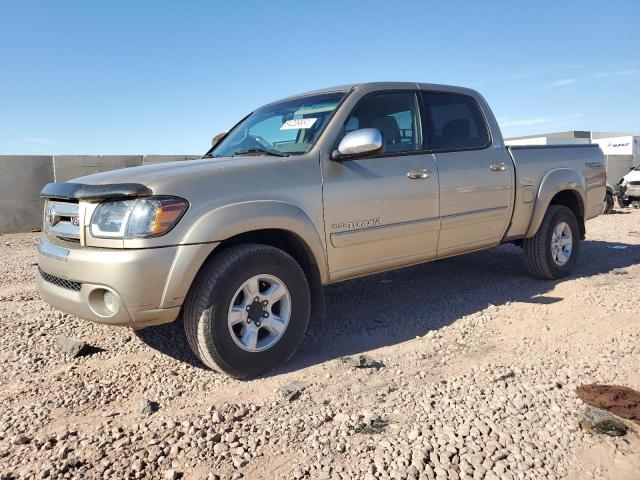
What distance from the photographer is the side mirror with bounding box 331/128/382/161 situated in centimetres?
341

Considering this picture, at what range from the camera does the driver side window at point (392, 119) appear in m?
3.92

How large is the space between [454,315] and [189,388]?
239 centimetres

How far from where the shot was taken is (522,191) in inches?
194

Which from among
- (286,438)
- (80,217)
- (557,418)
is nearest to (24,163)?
(80,217)

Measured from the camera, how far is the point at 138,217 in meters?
2.79

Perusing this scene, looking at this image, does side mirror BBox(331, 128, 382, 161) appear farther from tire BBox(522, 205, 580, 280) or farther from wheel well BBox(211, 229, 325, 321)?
tire BBox(522, 205, 580, 280)

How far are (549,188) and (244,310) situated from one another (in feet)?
12.0

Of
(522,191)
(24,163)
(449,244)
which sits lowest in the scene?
(449,244)

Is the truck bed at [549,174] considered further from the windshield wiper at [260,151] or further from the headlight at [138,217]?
the headlight at [138,217]

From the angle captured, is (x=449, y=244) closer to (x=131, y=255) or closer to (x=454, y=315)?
(x=454, y=315)

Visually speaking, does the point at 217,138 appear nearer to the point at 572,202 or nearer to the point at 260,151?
the point at 260,151

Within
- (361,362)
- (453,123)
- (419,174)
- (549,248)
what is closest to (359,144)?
(419,174)

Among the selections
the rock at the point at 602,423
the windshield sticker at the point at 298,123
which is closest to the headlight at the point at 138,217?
the windshield sticker at the point at 298,123

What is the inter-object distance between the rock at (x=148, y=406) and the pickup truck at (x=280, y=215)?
0.38 meters
